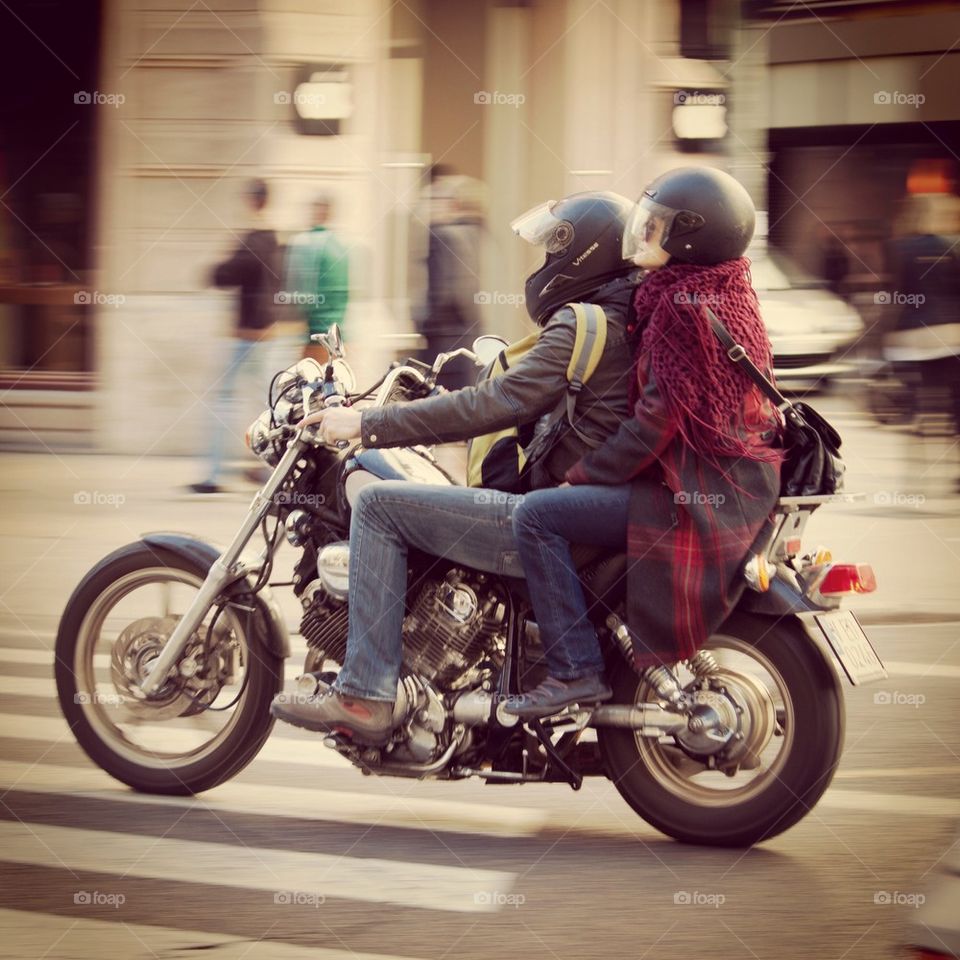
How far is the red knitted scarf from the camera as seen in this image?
14.3 ft

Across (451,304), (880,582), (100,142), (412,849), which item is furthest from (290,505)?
(100,142)

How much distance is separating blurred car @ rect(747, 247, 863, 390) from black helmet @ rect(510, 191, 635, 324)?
34.1ft

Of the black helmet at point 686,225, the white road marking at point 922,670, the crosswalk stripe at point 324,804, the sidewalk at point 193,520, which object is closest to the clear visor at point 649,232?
the black helmet at point 686,225

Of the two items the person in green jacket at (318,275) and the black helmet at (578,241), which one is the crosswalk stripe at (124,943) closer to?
the black helmet at (578,241)

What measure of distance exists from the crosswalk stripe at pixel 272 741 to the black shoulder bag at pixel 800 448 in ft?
5.64

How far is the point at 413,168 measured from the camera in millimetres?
14242

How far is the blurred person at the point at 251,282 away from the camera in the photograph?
10.9m

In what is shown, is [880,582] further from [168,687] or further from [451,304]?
[168,687]

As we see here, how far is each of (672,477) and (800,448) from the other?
13.8 inches

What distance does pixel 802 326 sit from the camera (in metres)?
15.1

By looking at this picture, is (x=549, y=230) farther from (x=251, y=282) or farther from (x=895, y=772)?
(x=251, y=282)

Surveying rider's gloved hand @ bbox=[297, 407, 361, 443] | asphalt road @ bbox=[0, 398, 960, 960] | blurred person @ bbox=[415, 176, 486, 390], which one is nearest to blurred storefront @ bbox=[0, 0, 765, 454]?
blurred person @ bbox=[415, 176, 486, 390]

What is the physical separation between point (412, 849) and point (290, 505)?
977 millimetres

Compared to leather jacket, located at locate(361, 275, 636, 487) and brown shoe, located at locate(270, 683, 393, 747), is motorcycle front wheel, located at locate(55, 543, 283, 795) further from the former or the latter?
leather jacket, located at locate(361, 275, 636, 487)
